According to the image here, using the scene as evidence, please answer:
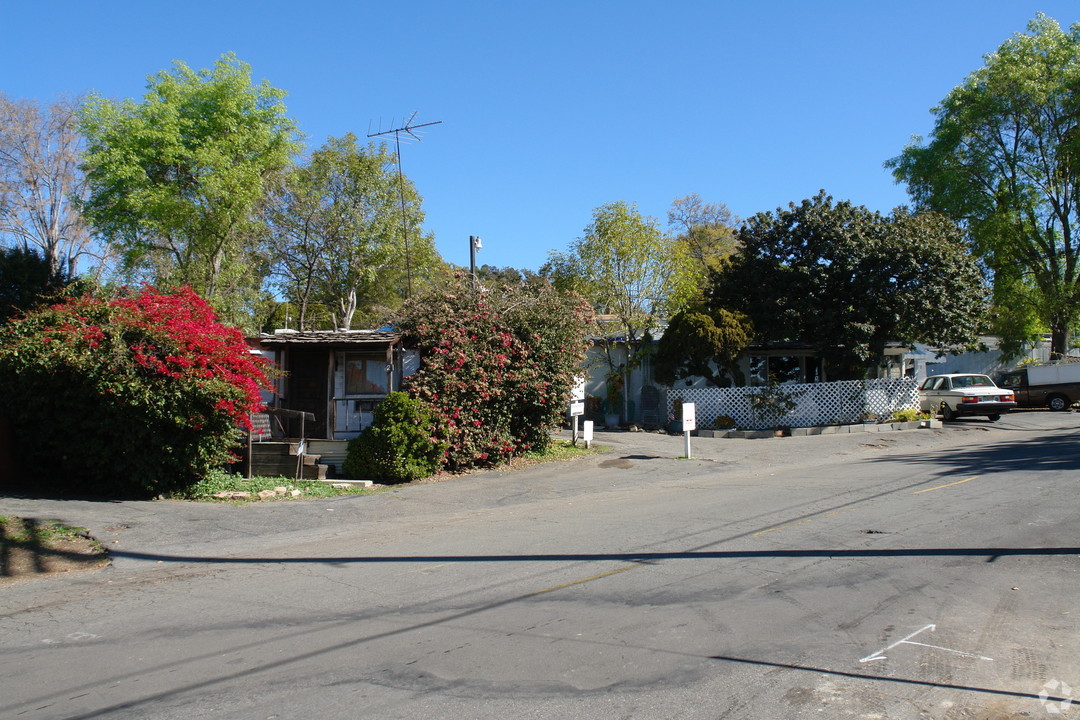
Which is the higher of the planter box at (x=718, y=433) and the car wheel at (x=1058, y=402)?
the car wheel at (x=1058, y=402)

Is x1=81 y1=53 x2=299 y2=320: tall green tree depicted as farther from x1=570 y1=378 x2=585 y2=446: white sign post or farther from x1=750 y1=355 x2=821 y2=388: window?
x1=750 y1=355 x2=821 y2=388: window

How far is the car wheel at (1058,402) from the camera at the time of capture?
1248 inches

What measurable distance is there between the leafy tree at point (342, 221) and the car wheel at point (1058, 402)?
26.4 metres

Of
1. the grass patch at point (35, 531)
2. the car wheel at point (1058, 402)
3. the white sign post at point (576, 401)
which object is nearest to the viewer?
the grass patch at point (35, 531)

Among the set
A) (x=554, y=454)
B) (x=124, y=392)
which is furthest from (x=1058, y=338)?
(x=124, y=392)

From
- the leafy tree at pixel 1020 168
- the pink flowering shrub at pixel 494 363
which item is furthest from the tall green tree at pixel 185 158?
the leafy tree at pixel 1020 168

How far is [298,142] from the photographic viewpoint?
Result: 931 inches

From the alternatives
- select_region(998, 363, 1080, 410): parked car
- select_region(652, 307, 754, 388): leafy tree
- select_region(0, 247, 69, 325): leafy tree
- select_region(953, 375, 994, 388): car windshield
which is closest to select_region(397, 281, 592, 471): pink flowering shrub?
select_region(652, 307, 754, 388): leafy tree

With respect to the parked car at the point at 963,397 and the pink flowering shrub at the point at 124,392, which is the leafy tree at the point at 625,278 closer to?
the parked car at the point at 963,397

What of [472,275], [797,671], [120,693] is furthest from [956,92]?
[120,693]

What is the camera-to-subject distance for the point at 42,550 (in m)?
8.85

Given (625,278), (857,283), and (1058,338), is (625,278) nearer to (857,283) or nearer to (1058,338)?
(857,283)

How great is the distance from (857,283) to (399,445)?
1603cm

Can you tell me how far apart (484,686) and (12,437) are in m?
11.6
